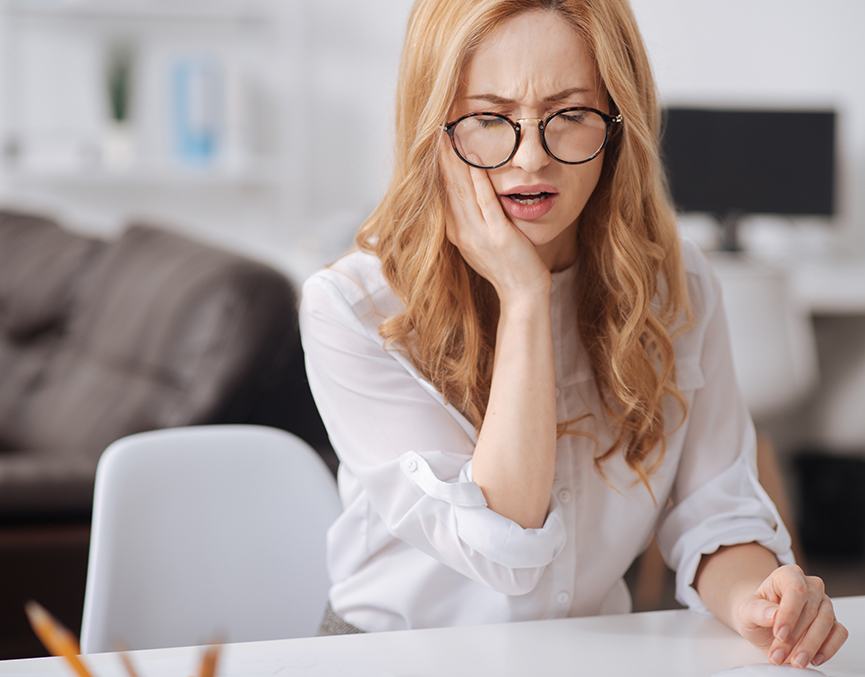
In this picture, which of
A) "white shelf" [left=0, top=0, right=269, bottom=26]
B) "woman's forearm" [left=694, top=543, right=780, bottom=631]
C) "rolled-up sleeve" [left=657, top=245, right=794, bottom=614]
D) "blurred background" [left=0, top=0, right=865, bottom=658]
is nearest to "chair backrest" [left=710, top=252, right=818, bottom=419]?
"blurred background" [left=0, top=0, right=865, bottom=658]

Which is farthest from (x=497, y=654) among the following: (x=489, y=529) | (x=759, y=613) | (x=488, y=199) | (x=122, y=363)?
(x=122, y=363)

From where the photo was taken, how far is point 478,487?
1.17 m

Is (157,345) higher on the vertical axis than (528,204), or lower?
lower

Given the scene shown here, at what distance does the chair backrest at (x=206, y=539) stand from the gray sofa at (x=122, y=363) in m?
0.85

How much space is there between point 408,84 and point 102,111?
10.8 ft

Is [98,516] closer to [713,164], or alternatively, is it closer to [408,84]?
[408,84]

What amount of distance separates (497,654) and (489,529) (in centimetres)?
13

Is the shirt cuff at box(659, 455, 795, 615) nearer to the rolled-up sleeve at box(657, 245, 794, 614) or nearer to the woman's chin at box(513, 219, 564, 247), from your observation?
the rolled-up sleeve at box(657, 245, 794, 614)

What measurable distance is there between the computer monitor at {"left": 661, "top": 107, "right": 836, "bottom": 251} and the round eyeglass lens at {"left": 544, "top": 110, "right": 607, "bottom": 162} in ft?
8.31

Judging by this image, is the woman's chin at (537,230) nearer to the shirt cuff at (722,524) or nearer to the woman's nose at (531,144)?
the woman's nose at (531,144)

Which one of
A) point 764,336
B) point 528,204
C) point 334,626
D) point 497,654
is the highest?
point 528,204

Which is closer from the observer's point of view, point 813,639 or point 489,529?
point 813,639

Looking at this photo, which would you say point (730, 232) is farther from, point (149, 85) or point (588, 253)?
point (588, 253)

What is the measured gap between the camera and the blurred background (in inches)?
96.2
